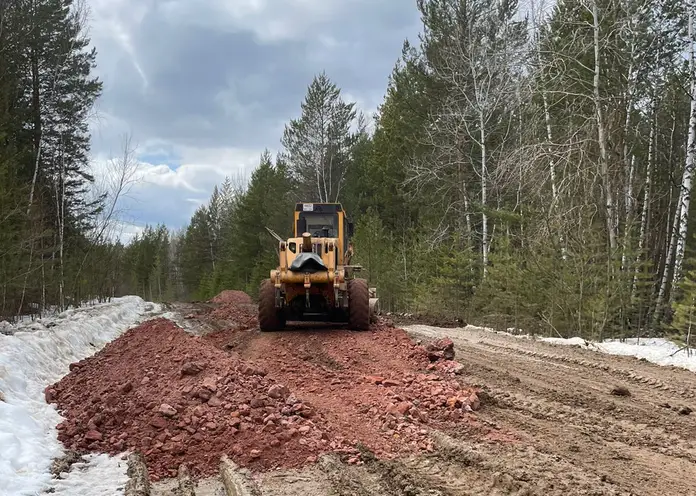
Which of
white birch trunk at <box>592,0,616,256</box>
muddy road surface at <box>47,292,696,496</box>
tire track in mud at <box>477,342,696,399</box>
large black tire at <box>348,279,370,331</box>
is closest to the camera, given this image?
muddy road surface at <box>47,292,696,496</box>

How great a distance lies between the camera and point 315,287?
1157 centimetres

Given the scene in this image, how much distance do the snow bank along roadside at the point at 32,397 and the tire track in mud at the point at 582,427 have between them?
3.32 m

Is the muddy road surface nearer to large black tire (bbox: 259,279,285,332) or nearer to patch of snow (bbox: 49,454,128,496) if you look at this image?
patch of snow (bbox: 49,454,128,496)

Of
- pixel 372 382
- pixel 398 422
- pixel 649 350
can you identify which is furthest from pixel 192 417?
pixel 649 350

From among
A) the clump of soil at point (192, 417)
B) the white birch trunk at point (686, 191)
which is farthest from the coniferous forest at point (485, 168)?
the clump of soil at point (192, 417)

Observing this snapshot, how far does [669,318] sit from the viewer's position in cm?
1220

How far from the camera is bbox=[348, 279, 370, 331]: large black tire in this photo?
1148 centimetres

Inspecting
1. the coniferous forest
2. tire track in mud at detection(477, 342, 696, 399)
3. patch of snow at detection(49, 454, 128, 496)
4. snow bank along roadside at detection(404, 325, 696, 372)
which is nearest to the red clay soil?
patch of snow at detection(49, 454, 128, 496)

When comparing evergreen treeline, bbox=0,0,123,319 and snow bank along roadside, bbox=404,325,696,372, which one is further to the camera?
evergreen treeline, bbox=0,0,123,319

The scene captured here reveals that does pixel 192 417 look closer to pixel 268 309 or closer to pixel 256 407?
pixel 256 407

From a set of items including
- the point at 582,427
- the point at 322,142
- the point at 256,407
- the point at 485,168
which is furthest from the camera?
the point at 322,142

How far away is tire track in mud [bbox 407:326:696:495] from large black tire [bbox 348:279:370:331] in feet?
10.4

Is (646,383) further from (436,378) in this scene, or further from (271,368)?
(271,368)

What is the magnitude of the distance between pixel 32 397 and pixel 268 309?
554 cm
